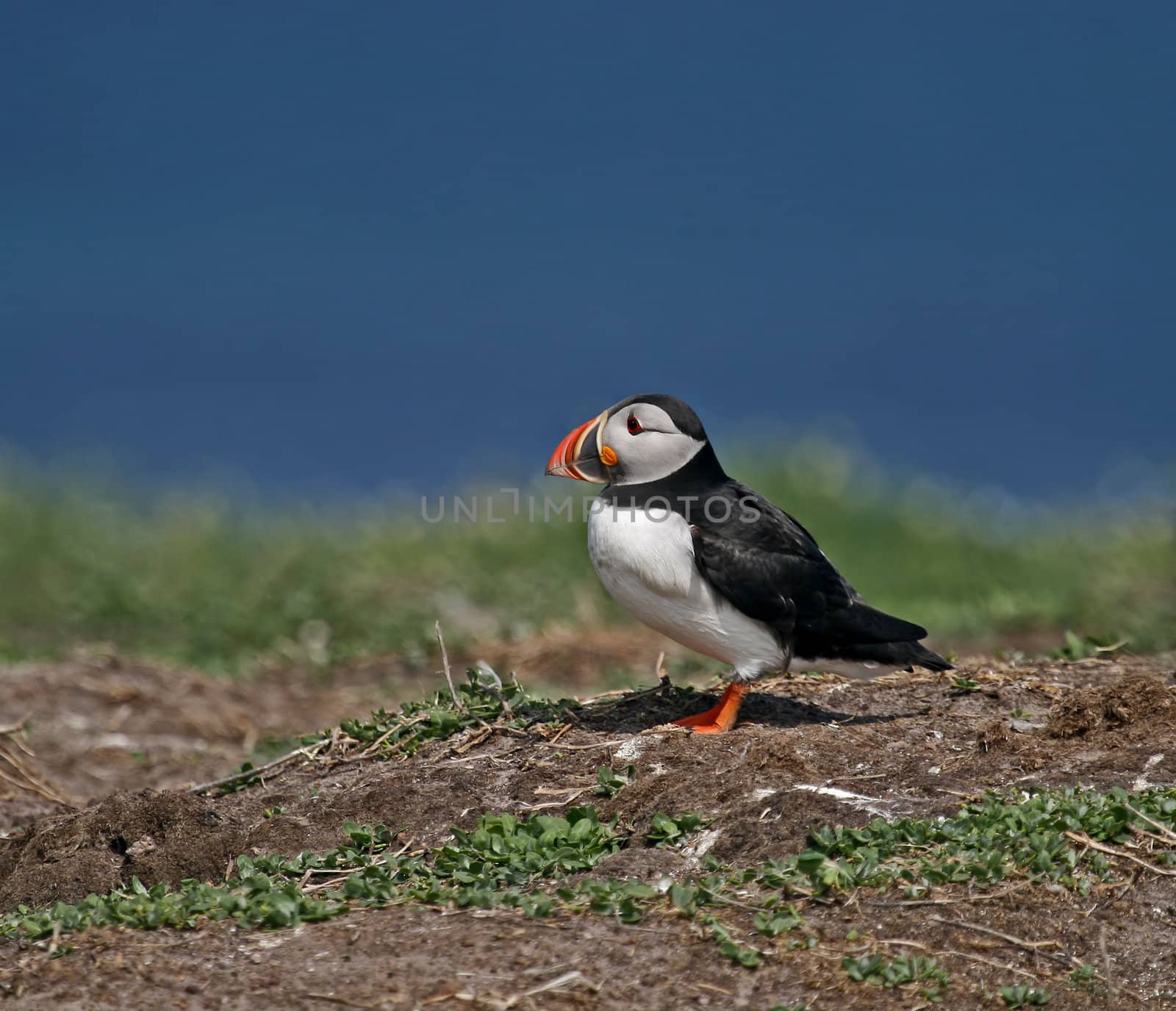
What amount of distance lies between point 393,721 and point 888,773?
2.42m

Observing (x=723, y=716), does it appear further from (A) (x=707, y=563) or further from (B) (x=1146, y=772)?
(B) (x=1146, y=772)

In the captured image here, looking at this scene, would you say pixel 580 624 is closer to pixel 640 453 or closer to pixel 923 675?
pixel 923 675

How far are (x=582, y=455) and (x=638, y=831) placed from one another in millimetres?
1793

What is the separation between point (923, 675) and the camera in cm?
739

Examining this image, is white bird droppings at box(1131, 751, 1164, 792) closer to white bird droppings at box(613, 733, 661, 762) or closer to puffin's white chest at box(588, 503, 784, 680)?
puffin's white chest at box(588, 503, 784, 680)

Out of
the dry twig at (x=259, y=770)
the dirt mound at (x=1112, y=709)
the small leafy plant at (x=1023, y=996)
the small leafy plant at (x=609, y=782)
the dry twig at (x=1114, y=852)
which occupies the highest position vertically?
the dry twig at (x=259, y=770)

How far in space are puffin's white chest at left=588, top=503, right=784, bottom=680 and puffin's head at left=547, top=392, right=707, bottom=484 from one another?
20 cm

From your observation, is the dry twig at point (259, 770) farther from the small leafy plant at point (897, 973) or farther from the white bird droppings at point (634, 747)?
the small leafy plant at point (897, 973)

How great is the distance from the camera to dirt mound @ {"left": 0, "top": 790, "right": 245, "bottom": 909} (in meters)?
5.52

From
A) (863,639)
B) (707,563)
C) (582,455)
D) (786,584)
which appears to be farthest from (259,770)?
(863,639)

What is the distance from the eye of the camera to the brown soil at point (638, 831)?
13.7 ft

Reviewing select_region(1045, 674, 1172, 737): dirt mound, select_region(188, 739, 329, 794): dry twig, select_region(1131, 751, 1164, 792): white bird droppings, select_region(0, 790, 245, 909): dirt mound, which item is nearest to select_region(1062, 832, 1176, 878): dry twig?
select_region(1131, 751, 1164, 792): white bird droppings

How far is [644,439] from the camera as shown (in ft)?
20.8

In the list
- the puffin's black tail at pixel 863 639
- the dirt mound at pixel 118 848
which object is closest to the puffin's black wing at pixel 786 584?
the puffin's black tail at pixel 863 639
